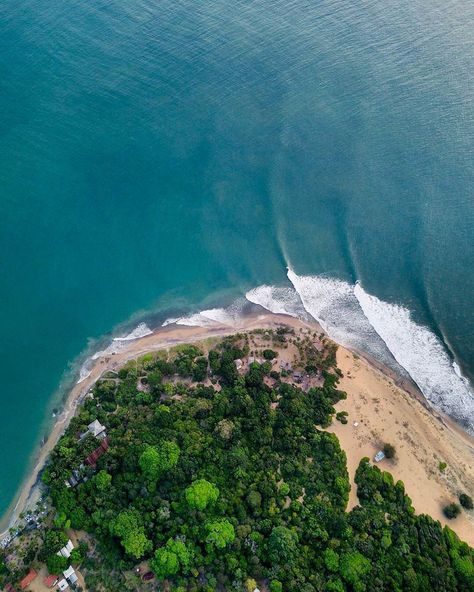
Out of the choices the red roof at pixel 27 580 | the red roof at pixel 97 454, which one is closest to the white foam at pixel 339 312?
the red roof at pixel 97 454

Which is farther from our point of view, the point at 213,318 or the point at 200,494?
the point at 213,318

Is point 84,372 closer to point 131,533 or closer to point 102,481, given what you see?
point 102,481

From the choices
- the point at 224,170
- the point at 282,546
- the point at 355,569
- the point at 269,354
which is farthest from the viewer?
the point at 224,170

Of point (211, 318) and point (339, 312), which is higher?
point (339, 312)

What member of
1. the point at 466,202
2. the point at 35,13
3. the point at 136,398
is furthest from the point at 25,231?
the point at 466,202

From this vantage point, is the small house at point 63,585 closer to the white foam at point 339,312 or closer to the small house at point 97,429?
the small house at point 97,429

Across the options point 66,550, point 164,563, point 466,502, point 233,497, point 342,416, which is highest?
point 342,416

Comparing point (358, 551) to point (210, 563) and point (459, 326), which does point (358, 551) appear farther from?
point (459, 326)

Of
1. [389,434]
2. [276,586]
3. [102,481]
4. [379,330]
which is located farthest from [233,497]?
[379,330]
